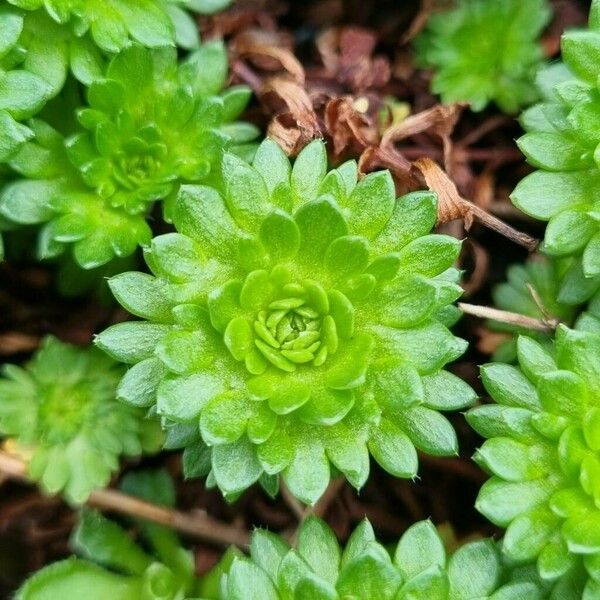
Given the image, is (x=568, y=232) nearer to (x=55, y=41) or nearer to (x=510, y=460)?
(x=510, y=460)

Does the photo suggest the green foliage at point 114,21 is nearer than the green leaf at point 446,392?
No

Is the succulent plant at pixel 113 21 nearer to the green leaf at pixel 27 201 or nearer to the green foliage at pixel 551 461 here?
the green leaf at pixel 27 201

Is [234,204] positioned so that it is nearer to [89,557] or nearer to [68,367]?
[68,367]

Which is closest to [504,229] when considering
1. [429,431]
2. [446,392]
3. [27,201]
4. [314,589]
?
[446,392]

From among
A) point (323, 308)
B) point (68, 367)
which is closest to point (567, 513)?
point (323, 308)

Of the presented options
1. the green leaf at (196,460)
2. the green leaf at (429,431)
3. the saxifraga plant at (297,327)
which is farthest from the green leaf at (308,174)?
the green leaf at (196,460)

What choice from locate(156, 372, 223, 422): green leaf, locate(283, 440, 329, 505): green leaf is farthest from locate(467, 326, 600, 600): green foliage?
locate(156, 372, 223, 422): green leaf
